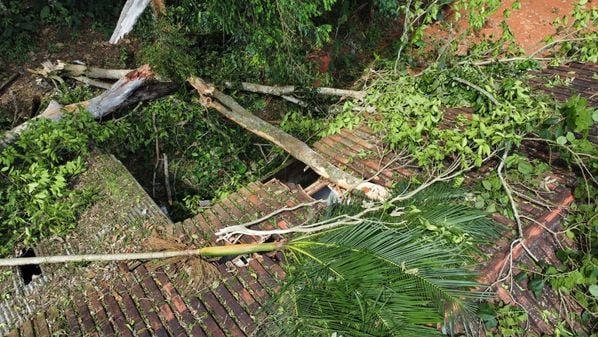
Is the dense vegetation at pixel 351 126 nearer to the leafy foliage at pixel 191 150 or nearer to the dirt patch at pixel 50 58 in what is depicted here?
the leafy foliage at pixel 191 150

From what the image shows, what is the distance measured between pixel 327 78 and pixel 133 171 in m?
4.71

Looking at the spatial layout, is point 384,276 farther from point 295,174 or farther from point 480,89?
point 295,174

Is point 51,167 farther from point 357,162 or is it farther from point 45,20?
point 45,20

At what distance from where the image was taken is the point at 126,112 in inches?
319

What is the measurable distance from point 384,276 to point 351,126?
10.6ft

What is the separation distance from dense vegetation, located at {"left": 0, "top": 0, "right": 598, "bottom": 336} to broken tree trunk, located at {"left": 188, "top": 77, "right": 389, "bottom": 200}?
54 centimetres

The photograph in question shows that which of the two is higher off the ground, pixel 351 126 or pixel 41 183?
pixel 41 183

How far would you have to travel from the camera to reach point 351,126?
5871 mm

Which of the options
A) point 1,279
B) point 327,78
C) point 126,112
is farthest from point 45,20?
point 1,279

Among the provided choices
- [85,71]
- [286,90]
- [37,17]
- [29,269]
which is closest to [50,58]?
[37,17]

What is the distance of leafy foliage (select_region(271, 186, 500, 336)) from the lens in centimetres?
271

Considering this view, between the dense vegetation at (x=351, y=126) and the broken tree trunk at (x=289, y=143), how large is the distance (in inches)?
21.2

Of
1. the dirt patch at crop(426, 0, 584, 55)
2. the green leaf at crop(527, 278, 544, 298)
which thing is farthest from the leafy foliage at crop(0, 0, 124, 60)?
the green leaf at crop(527, 278, 544, 298)

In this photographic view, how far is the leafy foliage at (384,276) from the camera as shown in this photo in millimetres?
2711
